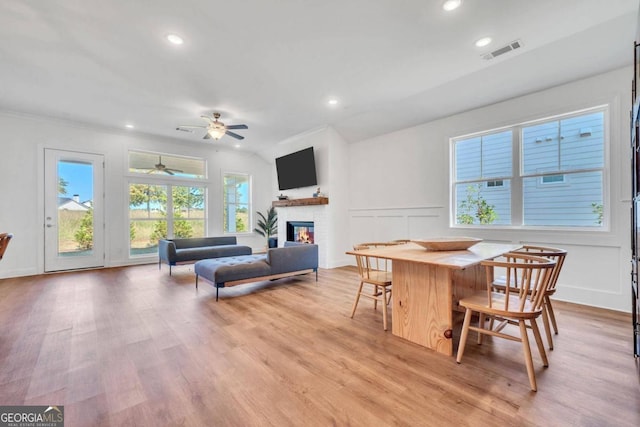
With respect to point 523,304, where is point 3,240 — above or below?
above

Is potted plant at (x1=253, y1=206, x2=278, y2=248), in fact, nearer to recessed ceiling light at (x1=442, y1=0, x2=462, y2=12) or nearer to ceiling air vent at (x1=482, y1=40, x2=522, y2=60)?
ceiling air vent at (x1=482, y1=40, x2=522, y2=60)

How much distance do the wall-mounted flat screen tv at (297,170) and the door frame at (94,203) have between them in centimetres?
384

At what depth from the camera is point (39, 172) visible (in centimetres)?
499

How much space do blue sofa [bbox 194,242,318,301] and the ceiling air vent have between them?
3466mm

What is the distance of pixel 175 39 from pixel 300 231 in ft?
15.1

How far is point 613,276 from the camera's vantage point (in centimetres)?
305

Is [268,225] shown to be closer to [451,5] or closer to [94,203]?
[94,203]

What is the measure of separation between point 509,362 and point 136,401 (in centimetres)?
254

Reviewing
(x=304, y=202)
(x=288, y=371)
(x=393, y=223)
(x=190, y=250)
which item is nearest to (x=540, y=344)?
(x=288, y=371)

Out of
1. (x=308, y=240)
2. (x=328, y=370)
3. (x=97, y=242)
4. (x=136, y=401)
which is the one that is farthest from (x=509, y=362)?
(x=97, y=242)

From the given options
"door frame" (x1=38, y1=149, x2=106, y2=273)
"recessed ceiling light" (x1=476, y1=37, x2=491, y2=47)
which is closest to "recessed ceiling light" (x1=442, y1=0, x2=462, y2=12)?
"recessed ceiling light" (x1=476, y1=37, x2=491, y2=47)

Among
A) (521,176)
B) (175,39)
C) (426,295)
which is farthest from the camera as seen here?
(521,176)

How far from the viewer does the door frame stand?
16.5 feet

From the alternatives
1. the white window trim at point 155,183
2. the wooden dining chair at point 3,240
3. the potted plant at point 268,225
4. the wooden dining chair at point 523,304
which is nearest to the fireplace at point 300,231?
the potted plant at point 268,225
